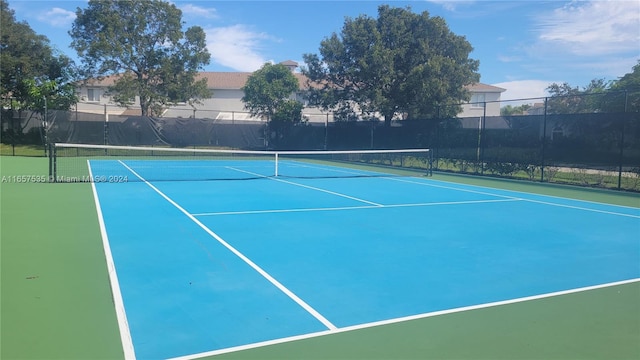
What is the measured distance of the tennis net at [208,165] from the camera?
16.3 meters

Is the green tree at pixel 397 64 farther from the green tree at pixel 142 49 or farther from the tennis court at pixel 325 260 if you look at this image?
→ the tennis court at pixel 325 260

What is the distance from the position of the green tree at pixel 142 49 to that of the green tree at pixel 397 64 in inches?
403

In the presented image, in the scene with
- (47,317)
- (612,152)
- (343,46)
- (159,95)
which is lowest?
(47,317)

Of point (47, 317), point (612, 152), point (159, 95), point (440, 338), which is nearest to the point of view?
point (440, 338)

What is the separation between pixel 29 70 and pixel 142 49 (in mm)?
7124

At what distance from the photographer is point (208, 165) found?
22562mm

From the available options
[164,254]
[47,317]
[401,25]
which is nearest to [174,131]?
[401,25]

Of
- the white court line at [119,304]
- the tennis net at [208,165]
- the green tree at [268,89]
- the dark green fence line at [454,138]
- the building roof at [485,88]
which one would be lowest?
the white court line at [119,304]

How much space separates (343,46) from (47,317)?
27.4 metres

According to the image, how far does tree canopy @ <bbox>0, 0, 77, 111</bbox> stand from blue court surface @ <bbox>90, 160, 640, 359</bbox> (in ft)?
71.5

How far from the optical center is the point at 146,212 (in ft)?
30.5

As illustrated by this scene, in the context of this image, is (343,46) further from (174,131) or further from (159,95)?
(159,95)

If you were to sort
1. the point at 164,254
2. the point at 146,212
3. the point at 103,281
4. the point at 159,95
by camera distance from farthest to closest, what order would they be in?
the point at 159,95 < the point at 146,212 < the point at 164,254 < the point at 103,281

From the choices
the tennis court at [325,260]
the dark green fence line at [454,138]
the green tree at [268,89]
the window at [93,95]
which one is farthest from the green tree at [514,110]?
the tennis court at [325,260]
